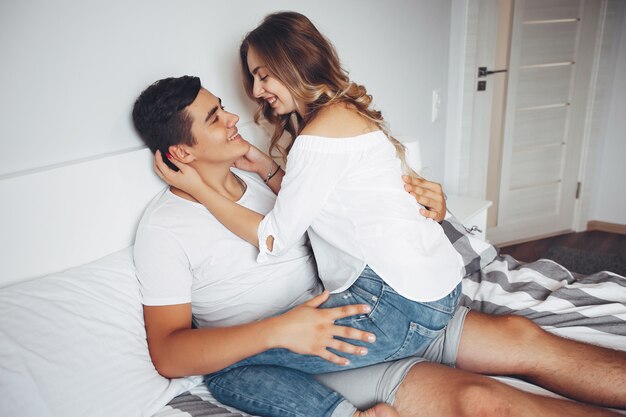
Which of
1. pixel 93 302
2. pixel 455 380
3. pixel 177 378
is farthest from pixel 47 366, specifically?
pixel 455 380

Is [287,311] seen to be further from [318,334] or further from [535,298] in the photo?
[535,298]

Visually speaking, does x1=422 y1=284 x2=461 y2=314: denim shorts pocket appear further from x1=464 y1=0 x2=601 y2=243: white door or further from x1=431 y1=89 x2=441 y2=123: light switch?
x1=464 y1=0 x2=601 y2=243: white door

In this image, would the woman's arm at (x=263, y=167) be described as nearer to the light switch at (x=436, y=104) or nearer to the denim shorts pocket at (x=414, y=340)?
the denim shorts pocket at (x=414, y=340)

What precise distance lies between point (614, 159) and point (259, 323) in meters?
3.10

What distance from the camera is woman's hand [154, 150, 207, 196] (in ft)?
3.79

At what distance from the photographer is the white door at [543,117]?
2770 mm

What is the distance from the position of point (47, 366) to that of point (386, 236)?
732 millimetres

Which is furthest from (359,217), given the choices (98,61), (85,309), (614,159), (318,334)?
(614,159)

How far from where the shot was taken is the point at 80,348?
36.7 inches

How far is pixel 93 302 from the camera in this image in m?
1.00

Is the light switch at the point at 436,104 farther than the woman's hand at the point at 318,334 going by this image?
Yes

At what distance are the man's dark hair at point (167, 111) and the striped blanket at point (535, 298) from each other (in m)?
0.64

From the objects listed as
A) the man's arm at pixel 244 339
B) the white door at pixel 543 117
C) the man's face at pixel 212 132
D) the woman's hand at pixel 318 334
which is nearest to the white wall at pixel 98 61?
the man's face at pixel 212 132

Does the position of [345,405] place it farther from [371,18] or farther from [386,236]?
[371,18]
